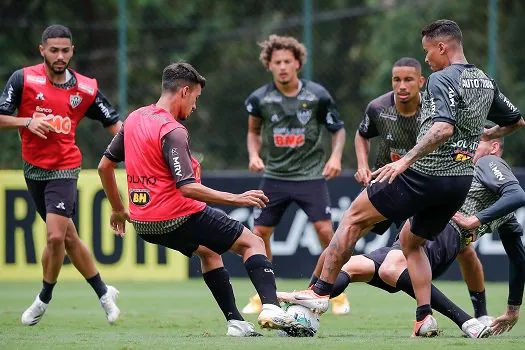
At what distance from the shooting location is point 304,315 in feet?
28.1

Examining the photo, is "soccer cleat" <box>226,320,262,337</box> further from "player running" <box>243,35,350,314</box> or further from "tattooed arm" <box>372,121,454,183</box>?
"player running" <box>243,35,350,314</box>

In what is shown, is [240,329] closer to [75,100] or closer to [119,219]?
[119,219]

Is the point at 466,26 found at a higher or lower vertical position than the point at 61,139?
higher

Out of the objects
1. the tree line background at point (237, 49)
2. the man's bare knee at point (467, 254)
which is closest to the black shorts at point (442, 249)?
the man's bare knee at point (467, 254)

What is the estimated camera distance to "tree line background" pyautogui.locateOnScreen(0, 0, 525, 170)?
17766mm

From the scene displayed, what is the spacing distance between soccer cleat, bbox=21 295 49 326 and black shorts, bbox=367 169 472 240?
332 centimetres

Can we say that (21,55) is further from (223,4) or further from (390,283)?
(390,283)

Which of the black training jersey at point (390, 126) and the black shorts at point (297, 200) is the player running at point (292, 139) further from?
the black training jersey at point (390, 126)

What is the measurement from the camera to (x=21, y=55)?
755 inches

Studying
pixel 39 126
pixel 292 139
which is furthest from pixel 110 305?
pixel 292 139

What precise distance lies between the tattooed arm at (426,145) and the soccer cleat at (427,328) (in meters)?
1.22

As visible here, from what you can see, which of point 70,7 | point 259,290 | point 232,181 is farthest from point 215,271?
point 70,7

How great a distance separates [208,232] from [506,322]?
97.1 inches

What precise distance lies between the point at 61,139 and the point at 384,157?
9.44ft
